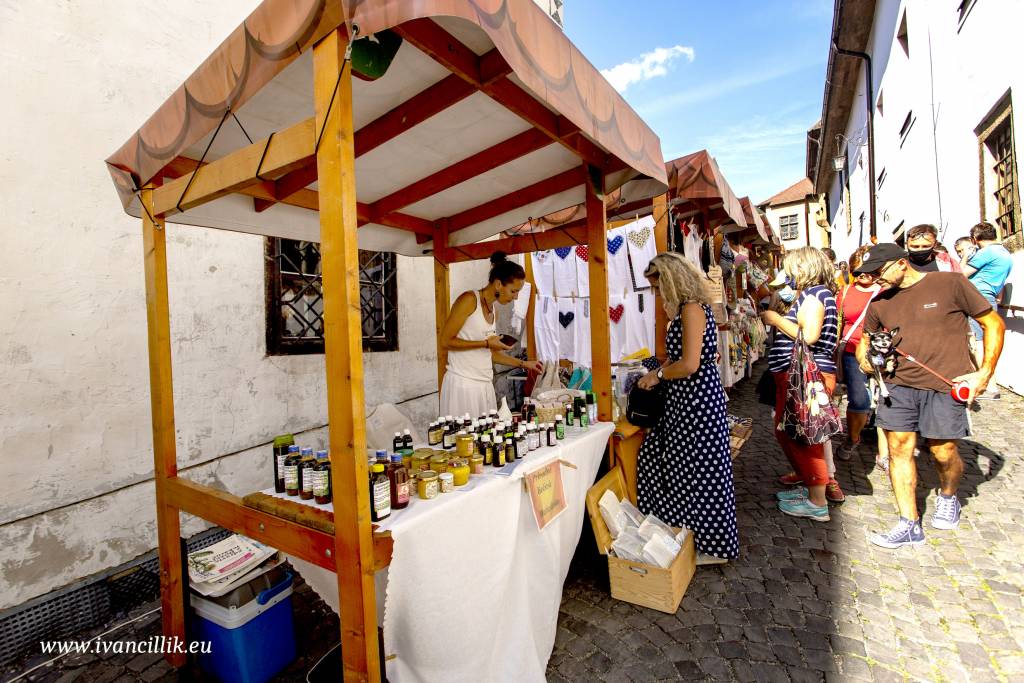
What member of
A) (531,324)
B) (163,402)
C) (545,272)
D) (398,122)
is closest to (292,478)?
(163,402)

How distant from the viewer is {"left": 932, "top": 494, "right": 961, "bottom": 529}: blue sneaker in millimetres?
3373

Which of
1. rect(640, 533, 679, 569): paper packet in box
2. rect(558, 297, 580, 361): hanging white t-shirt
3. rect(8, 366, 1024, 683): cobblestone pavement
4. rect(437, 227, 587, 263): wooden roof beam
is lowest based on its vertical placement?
rect(8, 366, 1024, 683): cobblestone pavement

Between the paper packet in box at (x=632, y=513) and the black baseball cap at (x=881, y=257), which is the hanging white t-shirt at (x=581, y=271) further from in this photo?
the paper packet in box at (x=632, y=513)

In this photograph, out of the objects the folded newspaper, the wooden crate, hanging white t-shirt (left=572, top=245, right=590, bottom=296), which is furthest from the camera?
hanging white t-shirt (left=572, top=245, right=590, bottom=296)

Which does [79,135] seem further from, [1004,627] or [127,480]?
[1004,627]

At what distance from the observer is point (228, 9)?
3.70 metres

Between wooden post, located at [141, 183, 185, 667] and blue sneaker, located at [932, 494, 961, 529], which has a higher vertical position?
wooden post, located at [141, 183, 185, 667]

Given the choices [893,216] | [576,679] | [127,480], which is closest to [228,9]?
[127,480]

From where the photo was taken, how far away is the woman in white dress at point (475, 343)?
3.60 m

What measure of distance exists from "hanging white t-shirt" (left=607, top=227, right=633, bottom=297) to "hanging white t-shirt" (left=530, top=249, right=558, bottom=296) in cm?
83

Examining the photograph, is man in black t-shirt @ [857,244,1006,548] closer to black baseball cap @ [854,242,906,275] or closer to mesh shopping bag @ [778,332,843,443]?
black baseball cap @ [854,242,906,275]

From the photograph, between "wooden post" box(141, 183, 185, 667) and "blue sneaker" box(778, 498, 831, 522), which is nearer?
"wooden post" box(141, 183, 185, 667)

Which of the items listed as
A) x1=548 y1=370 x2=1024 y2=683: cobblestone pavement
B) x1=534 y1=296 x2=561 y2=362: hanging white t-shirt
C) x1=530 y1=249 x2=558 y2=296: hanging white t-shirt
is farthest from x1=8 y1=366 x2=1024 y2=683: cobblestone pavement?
x1=530 y1=249 x2=558 y2=296: hanging white t-shirt

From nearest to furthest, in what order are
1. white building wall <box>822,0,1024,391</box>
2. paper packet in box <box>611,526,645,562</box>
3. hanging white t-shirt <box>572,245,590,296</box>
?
1. paper packet in box <box>611,526,645,562</box>
2. white building wall <box>822,0,1024,391</box>
3. hanging white t-shirt <box>572,245,590,296</box>
